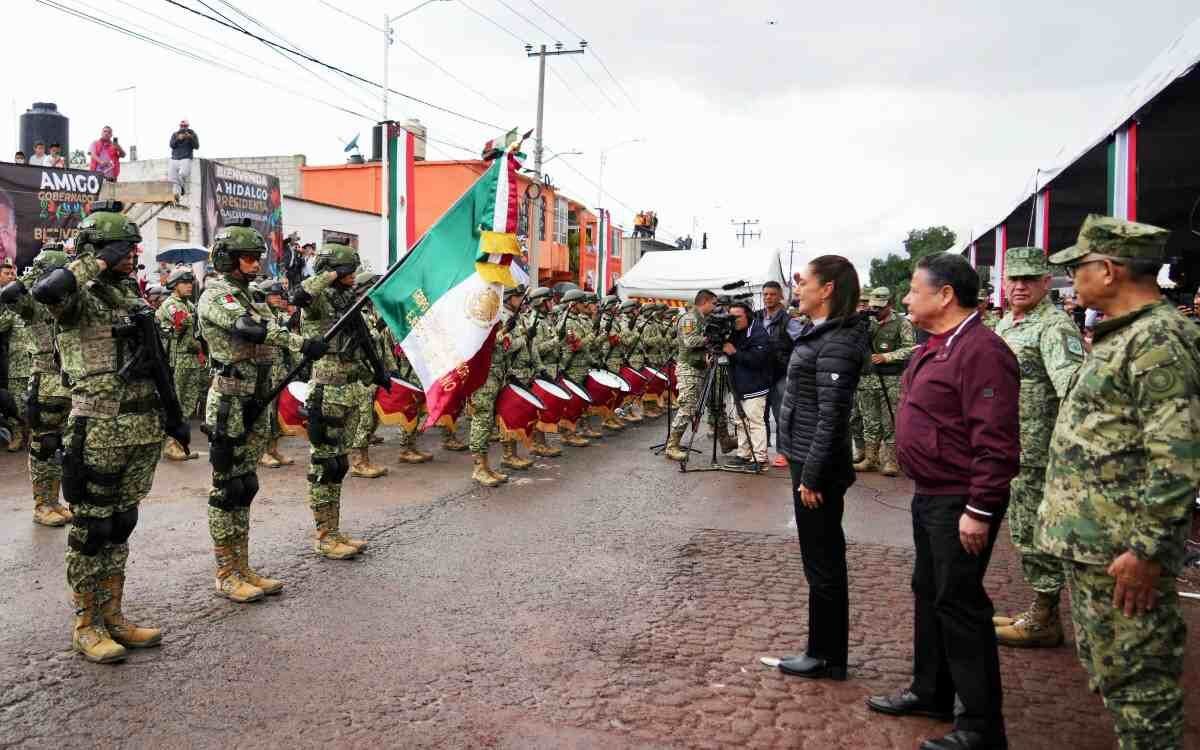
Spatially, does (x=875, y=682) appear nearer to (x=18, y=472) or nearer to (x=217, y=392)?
(x=217, y=392)

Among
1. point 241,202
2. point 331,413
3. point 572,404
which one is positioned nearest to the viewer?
point 331,413

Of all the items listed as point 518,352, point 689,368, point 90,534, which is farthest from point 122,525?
point 689,368

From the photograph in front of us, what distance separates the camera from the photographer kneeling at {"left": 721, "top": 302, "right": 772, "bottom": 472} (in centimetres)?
993

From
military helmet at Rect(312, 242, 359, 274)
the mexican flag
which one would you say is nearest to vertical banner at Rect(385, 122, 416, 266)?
military helmet at Rect(312, 242, 359, 274)

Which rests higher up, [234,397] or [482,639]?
[234,397]

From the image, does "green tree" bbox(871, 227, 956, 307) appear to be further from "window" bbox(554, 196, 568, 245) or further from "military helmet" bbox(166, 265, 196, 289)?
"military helmet" bbox(166, 265, 196, 289)

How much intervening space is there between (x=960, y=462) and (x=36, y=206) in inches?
606

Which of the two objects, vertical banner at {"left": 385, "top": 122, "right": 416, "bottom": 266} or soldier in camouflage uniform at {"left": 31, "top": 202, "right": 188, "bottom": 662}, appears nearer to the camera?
soldier in camouflage uniform at {"left": 31, "top": 202, "right": 188, "bottom": 662}

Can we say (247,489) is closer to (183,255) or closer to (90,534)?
(90,534)

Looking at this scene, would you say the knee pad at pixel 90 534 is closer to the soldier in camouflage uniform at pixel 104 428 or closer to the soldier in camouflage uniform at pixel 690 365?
the soldier in camouflage uniform at pixel 104 428

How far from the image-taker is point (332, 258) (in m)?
6.55

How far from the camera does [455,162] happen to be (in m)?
34.6

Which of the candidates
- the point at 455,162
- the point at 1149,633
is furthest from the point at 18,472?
the point at 455,162

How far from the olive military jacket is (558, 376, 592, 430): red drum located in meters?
8.01
